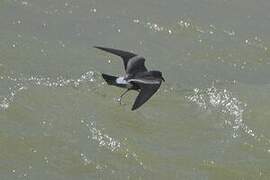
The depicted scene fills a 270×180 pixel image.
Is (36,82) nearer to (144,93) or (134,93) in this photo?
(134,93)

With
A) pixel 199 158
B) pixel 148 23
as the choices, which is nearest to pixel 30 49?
pixel 148 23

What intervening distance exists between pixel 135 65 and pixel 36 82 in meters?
1.92

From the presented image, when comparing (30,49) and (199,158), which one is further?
(30,49)

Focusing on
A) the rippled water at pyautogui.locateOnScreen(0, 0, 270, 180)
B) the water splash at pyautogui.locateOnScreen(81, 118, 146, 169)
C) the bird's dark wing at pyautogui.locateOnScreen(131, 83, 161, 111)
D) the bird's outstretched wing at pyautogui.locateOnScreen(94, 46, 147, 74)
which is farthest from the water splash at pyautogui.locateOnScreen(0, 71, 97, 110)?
the bird's dark wing at pyautogui.locateOnScreen(131, 83, 161, 111)

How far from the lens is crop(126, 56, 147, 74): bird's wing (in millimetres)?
8711

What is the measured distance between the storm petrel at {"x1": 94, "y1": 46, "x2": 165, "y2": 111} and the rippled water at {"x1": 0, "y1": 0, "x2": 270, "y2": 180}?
3.09 feet

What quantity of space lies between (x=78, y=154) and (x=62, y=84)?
4.63 feet

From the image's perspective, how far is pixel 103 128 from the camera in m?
9.73

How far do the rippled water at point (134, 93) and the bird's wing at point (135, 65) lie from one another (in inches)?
37.2

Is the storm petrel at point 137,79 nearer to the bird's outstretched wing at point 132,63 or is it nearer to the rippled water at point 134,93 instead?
the bird's outstretched wing at point 132,63

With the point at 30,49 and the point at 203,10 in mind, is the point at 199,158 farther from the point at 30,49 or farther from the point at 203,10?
the point at 203,10

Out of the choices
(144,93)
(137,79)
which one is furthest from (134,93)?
(144,93)

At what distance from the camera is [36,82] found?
10422 millimetres

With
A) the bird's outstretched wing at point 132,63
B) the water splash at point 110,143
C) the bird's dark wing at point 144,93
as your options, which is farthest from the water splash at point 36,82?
the bird's dark wing at point 144,93
